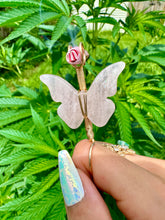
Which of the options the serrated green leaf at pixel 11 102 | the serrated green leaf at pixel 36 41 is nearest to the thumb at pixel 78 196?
the serrated green leaf at pixel 11 102

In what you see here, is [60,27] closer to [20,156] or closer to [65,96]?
[65,96]

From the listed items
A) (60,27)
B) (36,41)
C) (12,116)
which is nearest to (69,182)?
(60,27)

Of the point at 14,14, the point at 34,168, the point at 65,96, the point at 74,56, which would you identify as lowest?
the point at 34,168

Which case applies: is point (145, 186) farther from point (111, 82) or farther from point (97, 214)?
point (111, 82)

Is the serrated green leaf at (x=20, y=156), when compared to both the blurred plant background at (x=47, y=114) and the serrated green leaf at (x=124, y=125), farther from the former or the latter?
the serrated green leaf at (x=124, y=125)

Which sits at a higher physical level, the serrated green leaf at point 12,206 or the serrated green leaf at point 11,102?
the serrated green leaf at point 11,102
